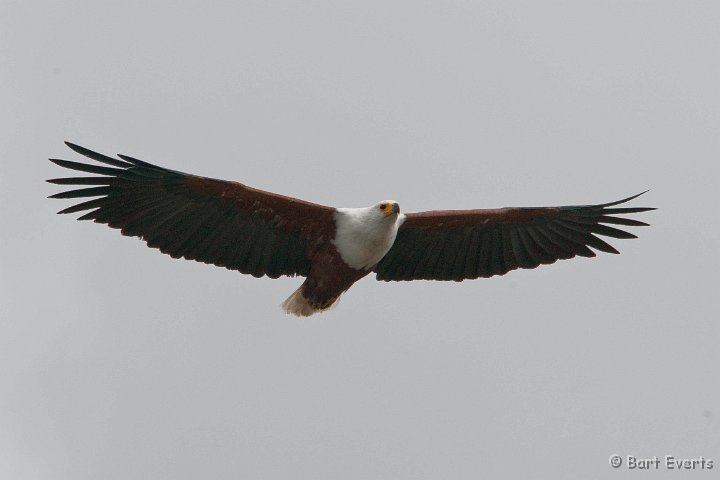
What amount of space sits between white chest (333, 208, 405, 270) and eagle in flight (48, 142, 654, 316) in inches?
0.4

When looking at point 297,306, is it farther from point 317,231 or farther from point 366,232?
point 366,232

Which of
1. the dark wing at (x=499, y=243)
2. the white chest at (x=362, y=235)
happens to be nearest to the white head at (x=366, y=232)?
the white chest at (x=362, y=235)

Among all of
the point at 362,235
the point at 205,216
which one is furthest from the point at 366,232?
the point at 205,216

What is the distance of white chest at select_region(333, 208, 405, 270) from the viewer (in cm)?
1557

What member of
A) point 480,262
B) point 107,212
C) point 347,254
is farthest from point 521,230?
point 107,212

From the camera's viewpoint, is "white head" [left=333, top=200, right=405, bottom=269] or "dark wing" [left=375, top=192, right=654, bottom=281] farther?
"dark wing" [left=375, top=192, right=654, bottom=281]

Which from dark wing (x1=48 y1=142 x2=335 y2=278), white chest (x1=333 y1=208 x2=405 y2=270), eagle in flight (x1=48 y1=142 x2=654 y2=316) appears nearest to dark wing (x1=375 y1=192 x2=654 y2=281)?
eagle in flight (x1=48 y1=142 x2=654 y2=316)

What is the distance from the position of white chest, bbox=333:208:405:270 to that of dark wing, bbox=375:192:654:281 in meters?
0.88

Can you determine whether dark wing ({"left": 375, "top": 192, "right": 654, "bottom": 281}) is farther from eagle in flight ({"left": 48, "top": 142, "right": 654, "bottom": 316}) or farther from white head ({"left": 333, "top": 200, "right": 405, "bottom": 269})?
white head ({"left": 333, "top": 200, "right": 405, "bottom": 269})

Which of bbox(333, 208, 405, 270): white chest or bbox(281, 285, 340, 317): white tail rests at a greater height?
bbox(333, 208, 405, 270): white chest

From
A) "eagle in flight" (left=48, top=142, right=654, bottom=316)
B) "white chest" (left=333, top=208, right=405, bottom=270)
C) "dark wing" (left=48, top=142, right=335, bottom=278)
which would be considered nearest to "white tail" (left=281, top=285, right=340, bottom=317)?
"eagle in flight" (left=48, top=142, right=654, bottom=316)

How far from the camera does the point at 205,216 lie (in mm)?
15734

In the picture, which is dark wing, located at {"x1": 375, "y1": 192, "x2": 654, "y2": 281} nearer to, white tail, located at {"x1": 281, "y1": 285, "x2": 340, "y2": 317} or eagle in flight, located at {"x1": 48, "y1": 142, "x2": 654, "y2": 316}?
eagle in flight, located at {"x1": 48, "y1": 142, "x2": 654, "y2": 316}

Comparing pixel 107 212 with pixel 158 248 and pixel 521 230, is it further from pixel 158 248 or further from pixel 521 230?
pixel 521 230
